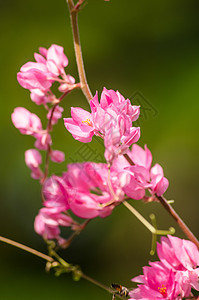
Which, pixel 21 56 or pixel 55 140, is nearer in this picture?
pixel 55 140

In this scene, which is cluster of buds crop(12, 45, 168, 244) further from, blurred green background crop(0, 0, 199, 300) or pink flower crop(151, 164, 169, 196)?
blurred green background crop(0, 0, 199, 300)

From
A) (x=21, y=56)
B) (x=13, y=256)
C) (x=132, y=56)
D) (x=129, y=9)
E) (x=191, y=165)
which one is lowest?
(x=191, y=165)

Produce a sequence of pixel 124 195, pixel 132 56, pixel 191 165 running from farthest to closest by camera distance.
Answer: pixel 132 56, pixel 191 165, pixel 124 195

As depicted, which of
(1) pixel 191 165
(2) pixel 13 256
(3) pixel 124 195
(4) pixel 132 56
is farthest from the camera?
(4) pixel 132 56

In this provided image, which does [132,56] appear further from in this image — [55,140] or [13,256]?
[13,256]

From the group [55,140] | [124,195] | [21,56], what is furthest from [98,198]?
[21,56]

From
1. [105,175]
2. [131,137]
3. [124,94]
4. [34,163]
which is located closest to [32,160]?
[34,163]

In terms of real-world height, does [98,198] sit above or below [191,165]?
above

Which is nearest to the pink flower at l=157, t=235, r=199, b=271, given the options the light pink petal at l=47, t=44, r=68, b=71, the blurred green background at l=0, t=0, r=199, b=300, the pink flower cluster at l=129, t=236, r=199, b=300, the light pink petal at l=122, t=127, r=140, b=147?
the pink flower cluster at l=129, t=236, r=199, b=300
